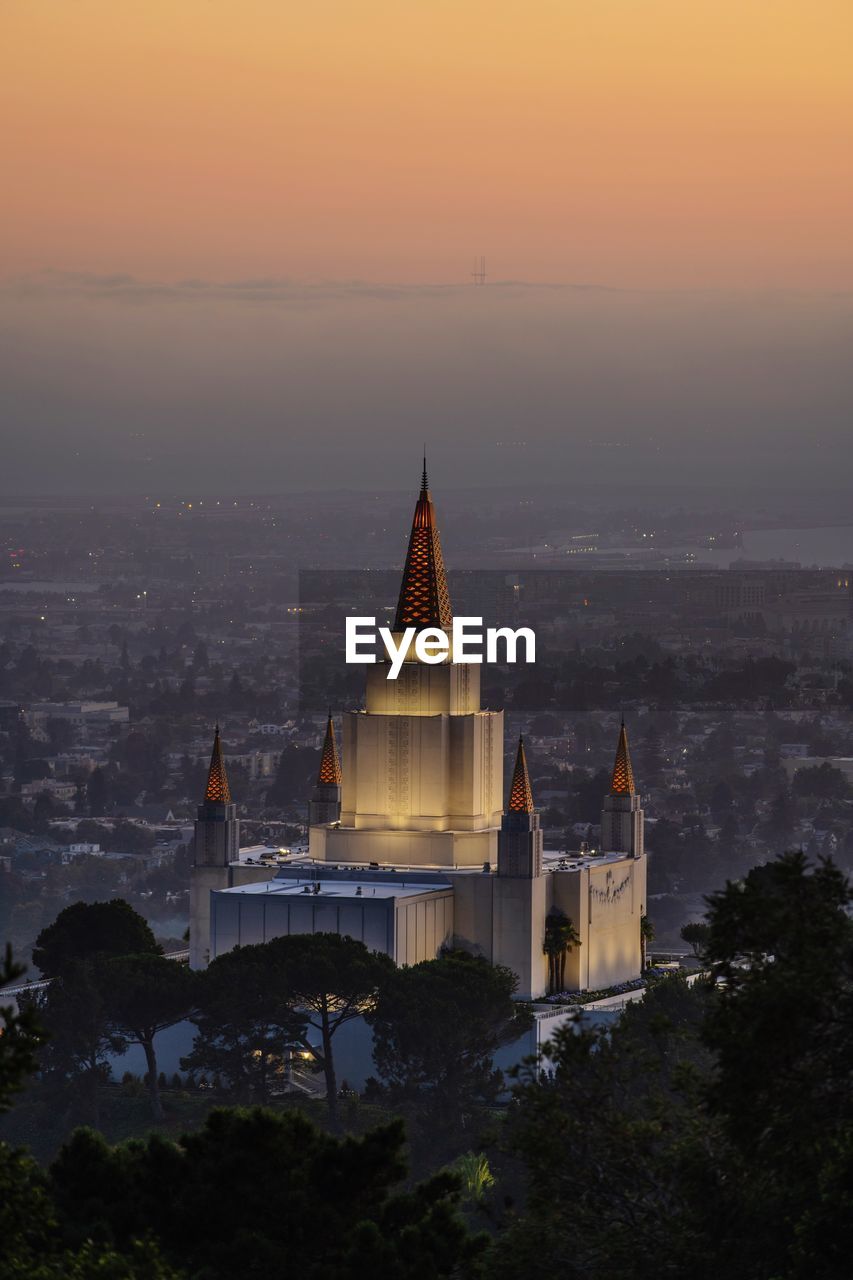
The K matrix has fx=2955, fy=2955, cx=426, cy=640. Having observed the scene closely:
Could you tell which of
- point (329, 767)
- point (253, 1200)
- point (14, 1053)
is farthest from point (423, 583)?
point (14, 1053)

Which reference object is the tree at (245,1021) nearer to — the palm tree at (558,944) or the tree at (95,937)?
the tree at (95,937)

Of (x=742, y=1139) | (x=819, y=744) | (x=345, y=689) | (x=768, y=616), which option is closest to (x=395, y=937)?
(x=742, y=1139)

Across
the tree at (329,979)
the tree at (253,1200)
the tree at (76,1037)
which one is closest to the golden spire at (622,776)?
the tree at (329,979)

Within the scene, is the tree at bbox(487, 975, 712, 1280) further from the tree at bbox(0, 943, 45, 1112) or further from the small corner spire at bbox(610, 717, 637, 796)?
the small corner spire at bbox(610, 717, 637, 796)

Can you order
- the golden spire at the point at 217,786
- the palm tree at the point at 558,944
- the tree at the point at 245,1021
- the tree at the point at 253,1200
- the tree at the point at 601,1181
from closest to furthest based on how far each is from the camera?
the tree at the point at 601,1181 < the tree at the point at 253,1200 < the tree at the point at 245,1021 < the palm tree at the point at 558,944 < the golden spire at the point at 217,786

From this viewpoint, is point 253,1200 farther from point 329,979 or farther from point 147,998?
point 147,998

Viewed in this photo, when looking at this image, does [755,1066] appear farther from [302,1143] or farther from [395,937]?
[395,937]
